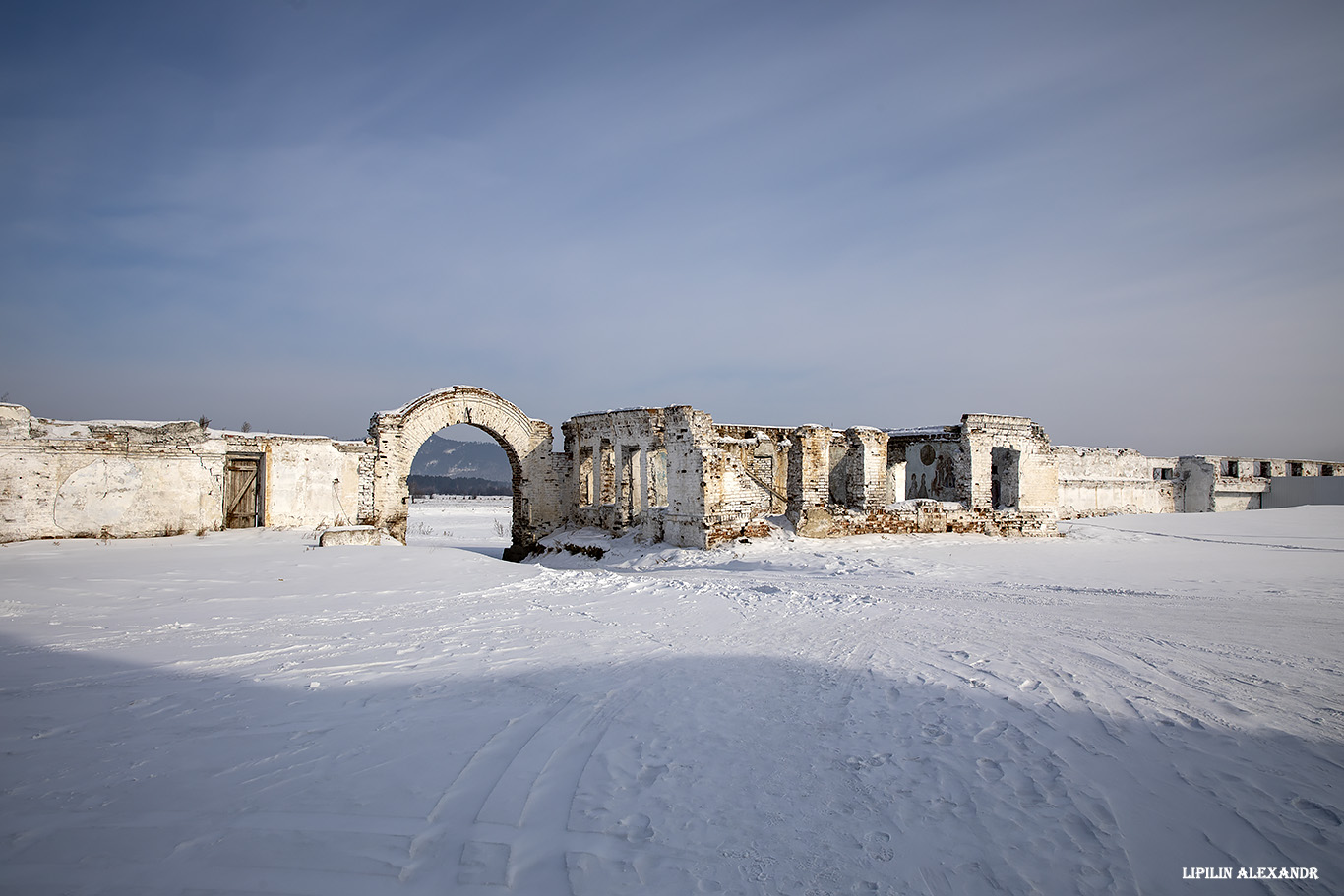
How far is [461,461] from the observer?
117 metres

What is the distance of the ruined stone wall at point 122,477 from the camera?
11641 mm

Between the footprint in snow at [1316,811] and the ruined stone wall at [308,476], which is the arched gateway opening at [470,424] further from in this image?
the footprint in snow at [1316,811]

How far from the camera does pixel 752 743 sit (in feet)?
12.0

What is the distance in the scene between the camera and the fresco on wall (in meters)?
22.0

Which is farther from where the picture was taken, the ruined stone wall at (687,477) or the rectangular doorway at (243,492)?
the rectangular doorway at (243,492)

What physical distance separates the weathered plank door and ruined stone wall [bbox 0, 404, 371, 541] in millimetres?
204

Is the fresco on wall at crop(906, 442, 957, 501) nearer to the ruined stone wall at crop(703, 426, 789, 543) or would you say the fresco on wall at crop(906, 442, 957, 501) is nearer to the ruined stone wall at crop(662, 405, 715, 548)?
the ruined stone wall at crop(703, 426, 789, 543)

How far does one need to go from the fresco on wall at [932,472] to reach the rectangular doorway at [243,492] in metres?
18.5

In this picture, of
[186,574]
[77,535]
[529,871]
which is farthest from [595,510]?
[529,871]

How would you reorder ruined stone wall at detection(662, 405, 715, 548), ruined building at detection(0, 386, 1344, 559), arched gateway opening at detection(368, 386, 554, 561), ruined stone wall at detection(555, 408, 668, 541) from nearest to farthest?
ruined building at detection(0, 386, 1344, 559)
ruined stone wall at detection(662, 405, 715, 548)
ruined stone wall at detection(555, 408, 668, 541)
arched gateway opening at detection(368, 386, 554, 561)

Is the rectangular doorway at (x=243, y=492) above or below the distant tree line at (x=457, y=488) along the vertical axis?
above

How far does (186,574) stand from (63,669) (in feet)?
15.3

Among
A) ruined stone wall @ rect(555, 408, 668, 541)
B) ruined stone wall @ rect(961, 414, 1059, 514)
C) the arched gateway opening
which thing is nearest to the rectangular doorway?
the arched gateway opening

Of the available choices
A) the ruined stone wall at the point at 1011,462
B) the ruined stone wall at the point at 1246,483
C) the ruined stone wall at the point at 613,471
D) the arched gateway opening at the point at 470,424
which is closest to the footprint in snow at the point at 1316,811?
the ruined stone wall at the point at 613,471
